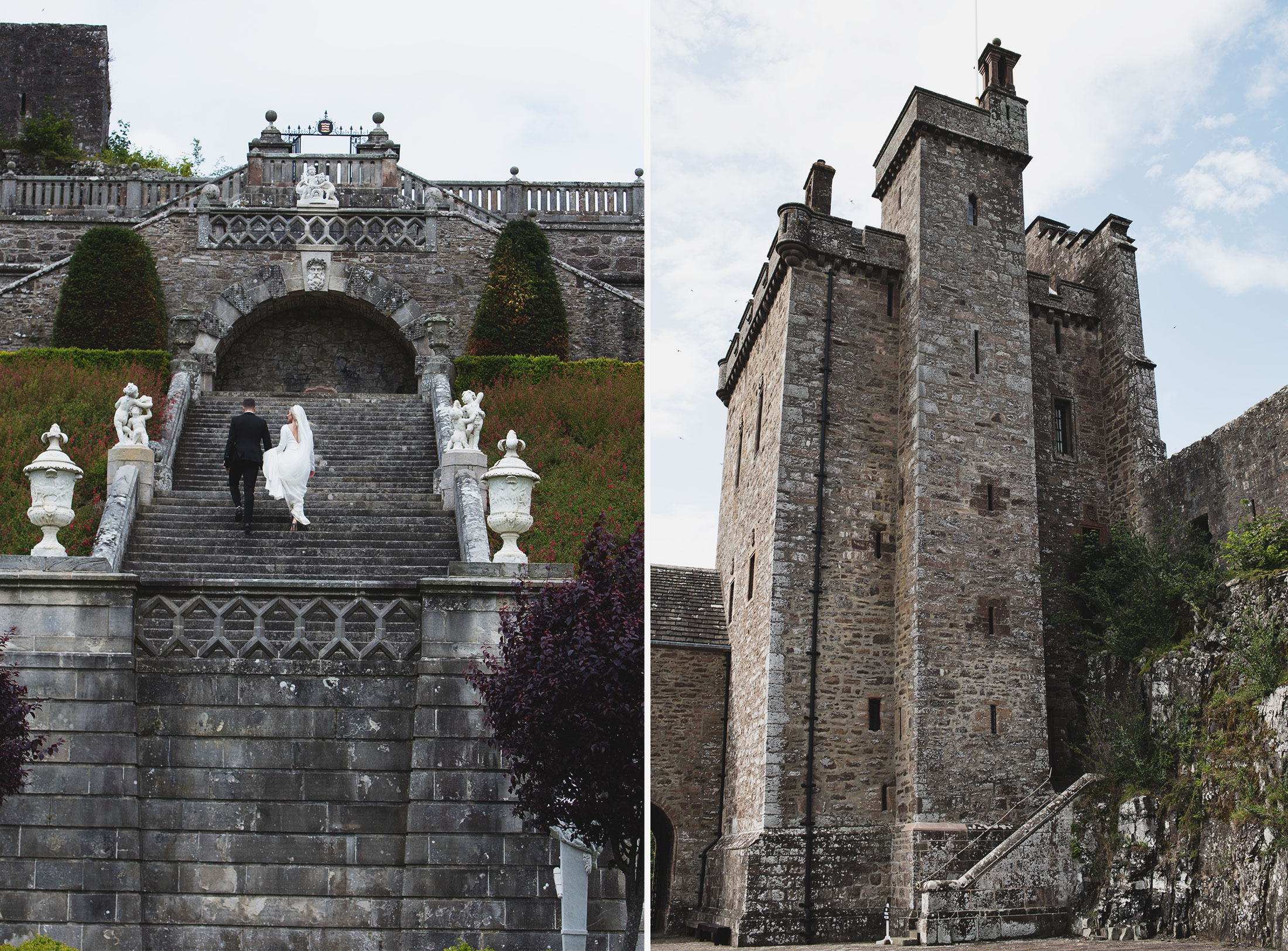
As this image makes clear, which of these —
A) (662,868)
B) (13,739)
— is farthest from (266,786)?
(662,868)

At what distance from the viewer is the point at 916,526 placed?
14789 mm

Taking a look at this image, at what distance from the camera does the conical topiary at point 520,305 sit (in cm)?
2047

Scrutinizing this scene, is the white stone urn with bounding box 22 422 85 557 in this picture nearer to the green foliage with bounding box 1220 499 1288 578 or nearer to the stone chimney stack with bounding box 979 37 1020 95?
the green foliage with bounding box 1220 499 1288 578

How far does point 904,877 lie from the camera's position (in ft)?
44.0

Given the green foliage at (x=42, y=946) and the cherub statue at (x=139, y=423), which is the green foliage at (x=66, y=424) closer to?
the cherub statue at (x=139, y=423)

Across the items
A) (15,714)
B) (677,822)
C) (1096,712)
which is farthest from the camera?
(677,822)

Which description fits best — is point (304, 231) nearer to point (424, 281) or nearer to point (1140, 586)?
point (424, 281)

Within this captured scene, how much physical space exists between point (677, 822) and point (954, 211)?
9348 millimetres

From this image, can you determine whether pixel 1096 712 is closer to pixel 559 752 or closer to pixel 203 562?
pixel 559 752

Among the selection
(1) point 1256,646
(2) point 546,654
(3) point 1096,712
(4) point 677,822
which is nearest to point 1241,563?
(1) point 1256,646

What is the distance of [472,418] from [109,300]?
10347 millimetres

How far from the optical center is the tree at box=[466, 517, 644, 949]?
7.15 m

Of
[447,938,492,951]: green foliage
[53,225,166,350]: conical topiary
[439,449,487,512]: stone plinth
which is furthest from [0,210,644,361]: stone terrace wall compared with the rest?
[447,938,492,951]: green foliage

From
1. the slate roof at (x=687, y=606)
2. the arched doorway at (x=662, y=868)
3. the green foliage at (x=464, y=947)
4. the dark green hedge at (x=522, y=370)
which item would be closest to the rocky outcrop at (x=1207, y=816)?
the arched doorway at (x=662, y=868)
